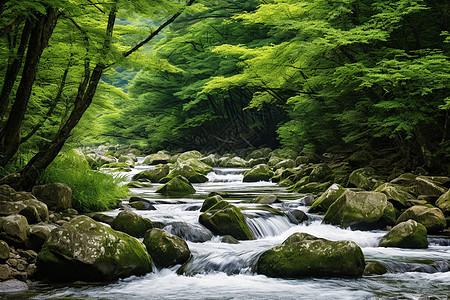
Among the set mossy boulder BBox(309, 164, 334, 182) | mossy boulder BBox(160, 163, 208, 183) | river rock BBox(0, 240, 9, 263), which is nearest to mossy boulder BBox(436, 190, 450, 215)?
mossy boulder BBox(309, 164, 334, 182)

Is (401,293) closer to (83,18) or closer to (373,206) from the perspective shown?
(373,206)

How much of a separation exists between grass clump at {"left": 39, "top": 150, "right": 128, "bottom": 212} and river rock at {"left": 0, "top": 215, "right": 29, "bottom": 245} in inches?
101

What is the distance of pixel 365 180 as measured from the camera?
441 inches

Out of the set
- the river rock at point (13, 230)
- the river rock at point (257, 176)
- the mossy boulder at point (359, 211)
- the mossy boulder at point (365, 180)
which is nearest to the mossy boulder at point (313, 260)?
the mossy boulder at point (359, 211)

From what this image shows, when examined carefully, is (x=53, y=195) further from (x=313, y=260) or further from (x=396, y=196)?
(x=396, y=196)

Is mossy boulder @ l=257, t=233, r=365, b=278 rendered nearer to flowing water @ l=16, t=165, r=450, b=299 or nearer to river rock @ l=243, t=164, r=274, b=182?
flowing water @ l=16, t=165, r=450, b=299

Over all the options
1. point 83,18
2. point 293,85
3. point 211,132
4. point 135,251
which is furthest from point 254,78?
point 211,132

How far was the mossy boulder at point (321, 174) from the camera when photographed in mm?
13427

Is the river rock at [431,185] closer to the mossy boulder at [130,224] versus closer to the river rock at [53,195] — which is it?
the mossy boulder at [130,224]

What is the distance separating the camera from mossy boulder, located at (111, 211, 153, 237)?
266 inches

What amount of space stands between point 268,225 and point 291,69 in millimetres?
7605

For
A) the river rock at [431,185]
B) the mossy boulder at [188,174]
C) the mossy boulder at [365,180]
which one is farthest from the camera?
the mossy boulder at [188,174]

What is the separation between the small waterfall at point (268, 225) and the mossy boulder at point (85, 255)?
9.92 ft

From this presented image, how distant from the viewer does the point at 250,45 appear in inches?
888
